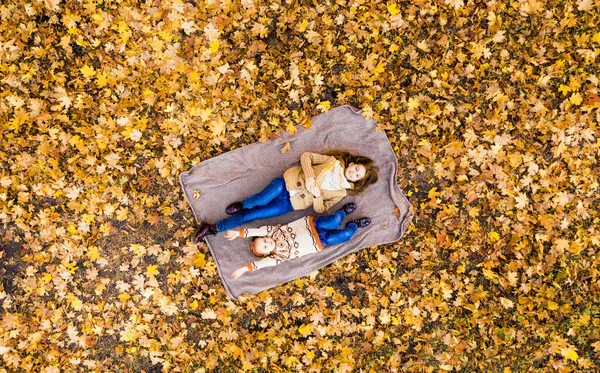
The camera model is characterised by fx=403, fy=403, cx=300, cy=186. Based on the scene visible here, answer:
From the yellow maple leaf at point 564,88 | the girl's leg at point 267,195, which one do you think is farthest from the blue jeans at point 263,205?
the yellow maple leaf at point 564,88

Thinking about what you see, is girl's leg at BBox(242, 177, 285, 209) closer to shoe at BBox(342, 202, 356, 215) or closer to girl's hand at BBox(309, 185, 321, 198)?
girl's hand at BBox(309, 185, 321, 198)

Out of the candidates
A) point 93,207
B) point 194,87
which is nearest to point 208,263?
point 93,207

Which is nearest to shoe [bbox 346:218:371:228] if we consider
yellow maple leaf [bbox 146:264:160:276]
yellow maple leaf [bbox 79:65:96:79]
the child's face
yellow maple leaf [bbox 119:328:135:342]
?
the child's face

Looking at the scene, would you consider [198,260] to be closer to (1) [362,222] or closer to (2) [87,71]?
(1) [362,222]

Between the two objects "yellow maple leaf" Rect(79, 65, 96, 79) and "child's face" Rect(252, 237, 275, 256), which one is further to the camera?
"yellow maple leaf" Rect(79, 65, 96, 79)

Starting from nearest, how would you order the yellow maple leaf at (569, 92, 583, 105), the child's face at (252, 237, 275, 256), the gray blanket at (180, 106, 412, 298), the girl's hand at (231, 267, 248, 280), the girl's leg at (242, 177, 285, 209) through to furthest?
the child's face at (252, 237, 275, 256)
the girl's hand at (231, 267, 248, 280)
the girl's leg at (242, 177, 285, 209)
the gray blanket at (180, 106, 412, 298)
the yellow maple leaf at (569, 92, 583, 105)

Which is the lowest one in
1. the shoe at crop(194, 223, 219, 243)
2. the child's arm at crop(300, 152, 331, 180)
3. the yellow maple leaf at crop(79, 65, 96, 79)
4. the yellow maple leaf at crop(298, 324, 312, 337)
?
the yellow maple leaf at crop(298, 324, 312, 337)

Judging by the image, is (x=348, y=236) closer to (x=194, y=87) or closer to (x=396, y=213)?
(x=396, y=213)

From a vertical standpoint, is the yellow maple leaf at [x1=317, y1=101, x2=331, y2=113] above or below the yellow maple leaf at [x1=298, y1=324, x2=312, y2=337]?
above
